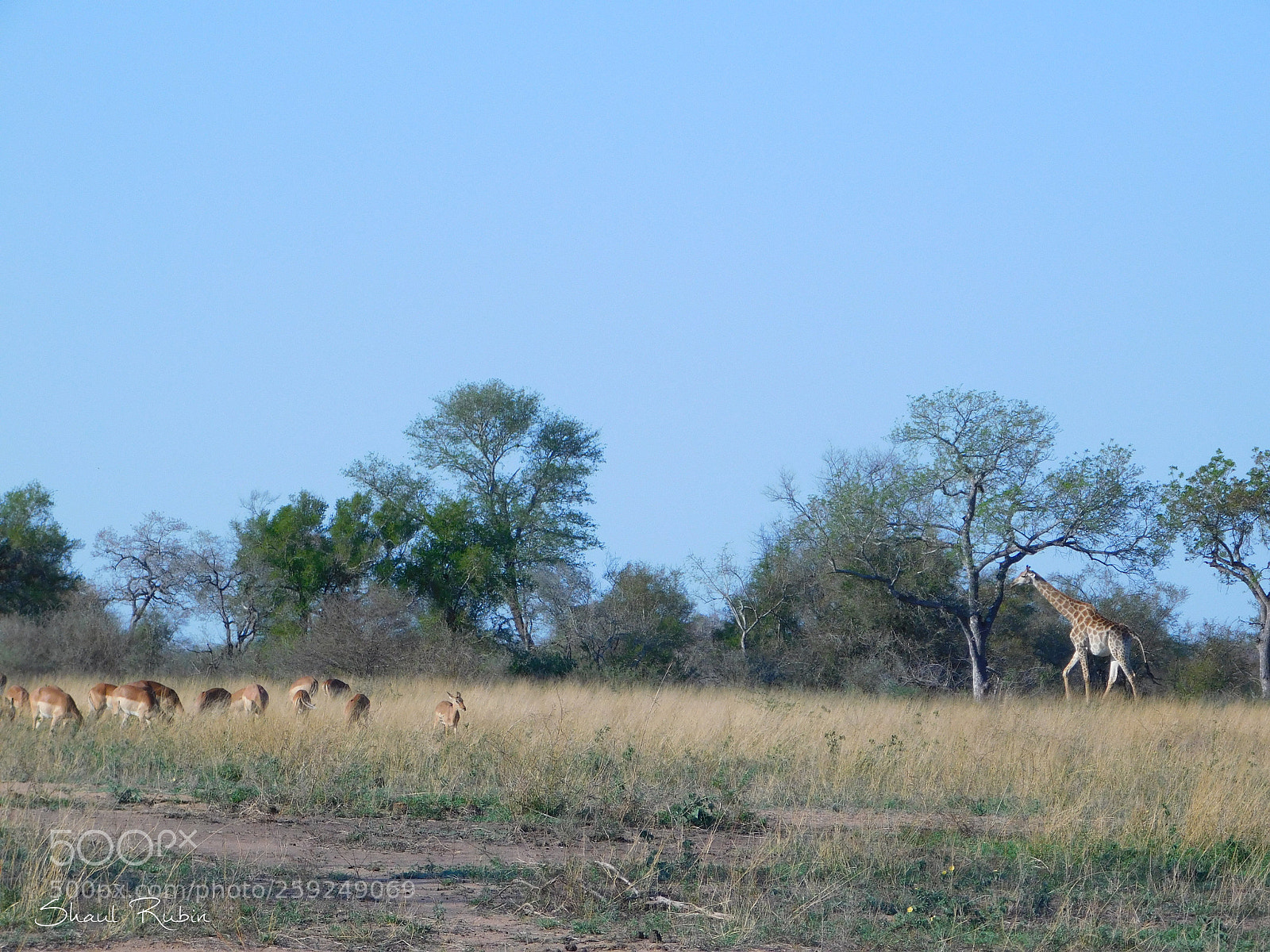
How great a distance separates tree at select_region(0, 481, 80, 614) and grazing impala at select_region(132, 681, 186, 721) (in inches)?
709

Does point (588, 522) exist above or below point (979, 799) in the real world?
above

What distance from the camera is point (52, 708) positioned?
1277 cm

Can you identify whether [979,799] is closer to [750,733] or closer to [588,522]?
[750,733]

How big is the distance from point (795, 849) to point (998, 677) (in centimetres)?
1927

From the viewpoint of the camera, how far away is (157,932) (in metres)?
5.71

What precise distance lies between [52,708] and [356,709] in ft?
10.8

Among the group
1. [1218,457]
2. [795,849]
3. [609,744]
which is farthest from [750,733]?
[1218,457]

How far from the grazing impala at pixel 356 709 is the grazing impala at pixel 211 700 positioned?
199 cm

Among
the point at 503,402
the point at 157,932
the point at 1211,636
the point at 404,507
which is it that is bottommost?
the point at 157,932

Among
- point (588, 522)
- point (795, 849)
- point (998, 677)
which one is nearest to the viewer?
point (795, 849)

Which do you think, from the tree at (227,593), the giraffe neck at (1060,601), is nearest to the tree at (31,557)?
the tree at (227,593)

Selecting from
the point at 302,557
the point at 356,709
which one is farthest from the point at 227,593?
the point at 356,709
